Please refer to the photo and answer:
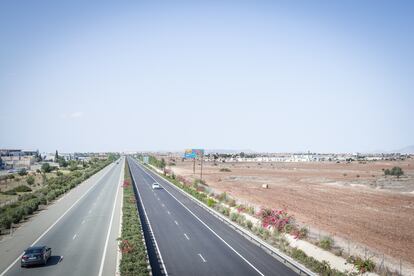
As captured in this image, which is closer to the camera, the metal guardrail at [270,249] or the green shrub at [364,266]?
the green shrub at [364,266]

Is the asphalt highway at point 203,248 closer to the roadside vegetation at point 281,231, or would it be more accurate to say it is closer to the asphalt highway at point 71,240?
the roadside vegetation at point 281,231

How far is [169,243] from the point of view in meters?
30.0

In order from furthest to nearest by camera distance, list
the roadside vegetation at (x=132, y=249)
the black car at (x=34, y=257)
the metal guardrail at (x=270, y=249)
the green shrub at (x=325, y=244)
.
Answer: the green shrub at (x=325, y=244) → the metal guardrail at (x=270, y=249) → the black car at (x=34, y=257) → the roadside vegetation at (x=132, y=249)

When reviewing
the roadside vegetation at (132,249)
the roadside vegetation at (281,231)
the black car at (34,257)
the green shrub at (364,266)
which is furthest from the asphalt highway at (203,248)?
the black car at (34,257)

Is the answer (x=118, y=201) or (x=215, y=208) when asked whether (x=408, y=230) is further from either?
(x=118, y=201)

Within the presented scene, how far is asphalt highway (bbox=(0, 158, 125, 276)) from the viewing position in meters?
22.9

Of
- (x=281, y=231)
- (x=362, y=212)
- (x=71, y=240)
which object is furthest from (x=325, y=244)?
(x=362, y=212)

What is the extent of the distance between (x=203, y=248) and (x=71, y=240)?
11353mm

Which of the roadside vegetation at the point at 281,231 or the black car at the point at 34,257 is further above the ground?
the black car at the point at 34,257

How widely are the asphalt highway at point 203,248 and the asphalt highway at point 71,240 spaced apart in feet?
14.0

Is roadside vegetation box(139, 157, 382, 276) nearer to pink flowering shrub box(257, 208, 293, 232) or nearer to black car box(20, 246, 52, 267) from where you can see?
pink flowering shrub box(257, 208, 293, 232)

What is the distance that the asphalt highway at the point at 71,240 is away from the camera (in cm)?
2288

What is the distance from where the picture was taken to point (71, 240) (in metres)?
30.0

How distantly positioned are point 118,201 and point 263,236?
27668mm
